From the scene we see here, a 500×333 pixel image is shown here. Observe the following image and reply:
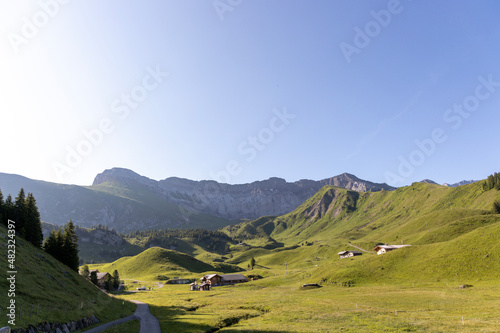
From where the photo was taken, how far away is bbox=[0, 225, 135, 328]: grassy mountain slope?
30805 millimetres

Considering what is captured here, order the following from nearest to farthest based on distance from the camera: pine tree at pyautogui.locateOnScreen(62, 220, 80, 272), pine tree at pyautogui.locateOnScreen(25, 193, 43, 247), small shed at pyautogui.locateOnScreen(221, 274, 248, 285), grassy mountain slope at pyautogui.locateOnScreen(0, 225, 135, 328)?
grassy mountain slope at pyautogui.locateOnScreen(0, 225, 135, 328), pine tree at pyautogui.locateOnScreen(25, 193, 43, 247), pine tree at pyautogui.locateOnScreen(62, 220, 80, 272), small shed at pyautogui.locateOnScreen(221, 274, 248, 285)

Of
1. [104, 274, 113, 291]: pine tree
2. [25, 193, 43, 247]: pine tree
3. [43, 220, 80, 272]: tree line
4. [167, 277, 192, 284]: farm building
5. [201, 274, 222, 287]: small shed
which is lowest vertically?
[167, 277, 192, 284]: farm building

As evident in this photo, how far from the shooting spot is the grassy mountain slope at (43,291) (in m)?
30.8

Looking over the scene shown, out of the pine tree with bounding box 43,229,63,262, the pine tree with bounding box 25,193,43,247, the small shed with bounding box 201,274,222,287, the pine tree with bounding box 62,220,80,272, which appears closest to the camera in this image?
the pine tree with bounding box 25,193,43,247

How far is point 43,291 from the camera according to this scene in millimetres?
39719

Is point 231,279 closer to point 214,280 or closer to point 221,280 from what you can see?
point 221,280

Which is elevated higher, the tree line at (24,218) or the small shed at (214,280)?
the tree line at (24,218)

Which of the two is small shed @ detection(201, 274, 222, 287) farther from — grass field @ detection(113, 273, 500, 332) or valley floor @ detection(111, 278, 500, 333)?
valley floor @ detection(111, 278, 500, 333)

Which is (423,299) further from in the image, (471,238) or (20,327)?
(20,327)

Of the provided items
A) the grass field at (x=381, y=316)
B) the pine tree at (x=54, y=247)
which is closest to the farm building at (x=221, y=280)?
the grass field at (x=381, y=316)

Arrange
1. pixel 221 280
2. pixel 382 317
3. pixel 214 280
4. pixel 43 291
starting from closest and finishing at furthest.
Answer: pixel 43 291 < pixel 382 317 < pixel 214 280 < pixel 221 280

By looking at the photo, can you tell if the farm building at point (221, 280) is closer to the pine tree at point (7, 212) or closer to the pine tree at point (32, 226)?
the pine tree at point (32, 226)

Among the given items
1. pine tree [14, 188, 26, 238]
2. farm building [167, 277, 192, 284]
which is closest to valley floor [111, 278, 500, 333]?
pine tree [14, 188, 26, 238]

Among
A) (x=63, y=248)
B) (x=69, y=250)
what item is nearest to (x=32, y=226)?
(x=63, y=248)
